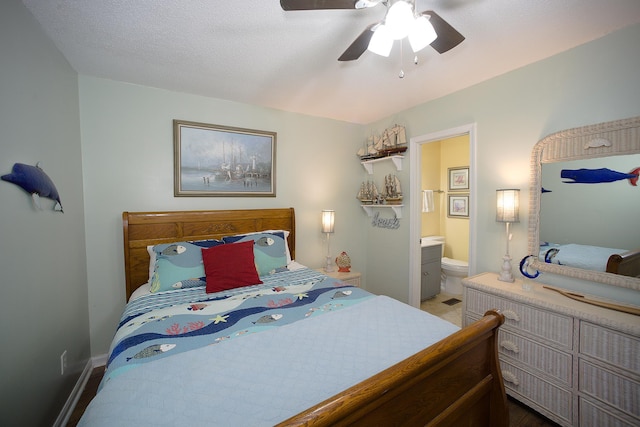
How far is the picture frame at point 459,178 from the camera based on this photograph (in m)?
3.99

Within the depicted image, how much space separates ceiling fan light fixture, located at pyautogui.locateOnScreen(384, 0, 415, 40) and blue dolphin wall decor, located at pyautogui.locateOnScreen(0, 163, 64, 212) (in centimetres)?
195

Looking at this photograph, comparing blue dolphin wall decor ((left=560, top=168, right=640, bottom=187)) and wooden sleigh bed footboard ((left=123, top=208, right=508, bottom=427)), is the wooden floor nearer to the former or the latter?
wooden sleigh bed footboard ((left=123, top=208, right=508, bottom=427))

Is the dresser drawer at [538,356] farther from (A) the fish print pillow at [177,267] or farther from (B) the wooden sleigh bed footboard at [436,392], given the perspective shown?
(A) the fish print pillow at [177,267]

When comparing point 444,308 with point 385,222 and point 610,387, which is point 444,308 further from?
point 610,387

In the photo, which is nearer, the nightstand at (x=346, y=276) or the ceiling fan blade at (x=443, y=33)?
the ceiling fan blade at (x=443, y=33)

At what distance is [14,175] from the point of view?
1255 millimetres

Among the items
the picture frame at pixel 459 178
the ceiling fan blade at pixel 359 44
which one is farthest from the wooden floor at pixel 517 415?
the picture frame at pixel 459 178

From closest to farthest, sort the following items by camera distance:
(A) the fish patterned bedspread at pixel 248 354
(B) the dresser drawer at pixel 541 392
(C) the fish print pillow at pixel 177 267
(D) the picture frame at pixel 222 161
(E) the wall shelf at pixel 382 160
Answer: (A) the fish patterned bedspread at pixel 248 354 < (B) the dresser drawer at pixel 541 392 < (C) the fish print pillow at pixel 177 267 < (D) the picture frame at pixel 222 161 < (E) the wall shelf at pixel 382 160

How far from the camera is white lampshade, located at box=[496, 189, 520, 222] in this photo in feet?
6.72

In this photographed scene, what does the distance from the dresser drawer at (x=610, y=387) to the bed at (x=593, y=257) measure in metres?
0.64

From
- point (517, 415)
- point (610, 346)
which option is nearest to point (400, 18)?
point (610, 346)

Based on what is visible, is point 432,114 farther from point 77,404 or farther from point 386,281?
point 77,404

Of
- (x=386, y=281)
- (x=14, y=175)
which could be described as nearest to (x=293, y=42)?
(x=14, y=175)

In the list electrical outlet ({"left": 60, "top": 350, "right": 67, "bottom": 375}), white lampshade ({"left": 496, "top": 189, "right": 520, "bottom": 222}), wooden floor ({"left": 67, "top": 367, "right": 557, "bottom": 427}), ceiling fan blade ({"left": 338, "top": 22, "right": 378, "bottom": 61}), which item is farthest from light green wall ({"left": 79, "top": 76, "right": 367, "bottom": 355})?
white lampshade ({"left": 496, "top": 189, "right": 520, "bottom": 222})
